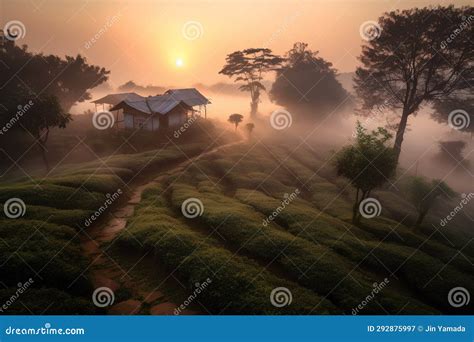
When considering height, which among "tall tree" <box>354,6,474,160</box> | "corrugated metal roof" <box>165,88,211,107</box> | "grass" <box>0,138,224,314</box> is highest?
"tall tree" <box>354,6,474,160</box>

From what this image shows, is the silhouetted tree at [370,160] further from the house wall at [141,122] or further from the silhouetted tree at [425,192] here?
the house wall at [141,122]

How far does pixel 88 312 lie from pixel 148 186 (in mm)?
18246

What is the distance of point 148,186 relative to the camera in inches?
1227

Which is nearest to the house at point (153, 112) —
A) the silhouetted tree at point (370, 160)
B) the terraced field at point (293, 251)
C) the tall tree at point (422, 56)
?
the terraced field at point (293, 251)

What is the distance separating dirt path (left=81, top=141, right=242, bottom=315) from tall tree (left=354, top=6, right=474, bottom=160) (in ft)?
107

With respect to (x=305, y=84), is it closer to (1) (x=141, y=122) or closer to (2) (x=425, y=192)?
(1) (x=141, y=122)

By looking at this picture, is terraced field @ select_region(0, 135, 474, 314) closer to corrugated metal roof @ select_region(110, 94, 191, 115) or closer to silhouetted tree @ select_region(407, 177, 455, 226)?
silhouetted tree @ select_region(407, 177, 455, 226)

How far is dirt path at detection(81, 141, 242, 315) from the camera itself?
14836 mm

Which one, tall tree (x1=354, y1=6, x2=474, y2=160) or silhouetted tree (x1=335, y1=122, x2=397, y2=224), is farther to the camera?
tall tree (x1=354, y1=6, x2=474, y2=160)

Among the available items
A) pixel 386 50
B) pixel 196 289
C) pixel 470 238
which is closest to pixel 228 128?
pixel 386 50

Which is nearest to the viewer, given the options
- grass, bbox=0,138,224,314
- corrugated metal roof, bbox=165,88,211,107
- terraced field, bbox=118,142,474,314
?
grass, bbox=0,138,224,314

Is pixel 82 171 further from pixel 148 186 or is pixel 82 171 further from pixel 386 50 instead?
pixel 386 50

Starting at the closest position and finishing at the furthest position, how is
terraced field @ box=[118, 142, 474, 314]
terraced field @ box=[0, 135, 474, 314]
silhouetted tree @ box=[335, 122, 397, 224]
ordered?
terraced field @ box=[0, 135, 474, 314]
terraced field @ box=[118, 142, 474, 314]
silhouetted tree @ box=[335, 122, 397, 224]

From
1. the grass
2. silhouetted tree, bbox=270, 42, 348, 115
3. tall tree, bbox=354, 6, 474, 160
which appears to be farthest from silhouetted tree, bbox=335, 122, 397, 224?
silhouetted tree, bbox=270, 42, 348, 115
